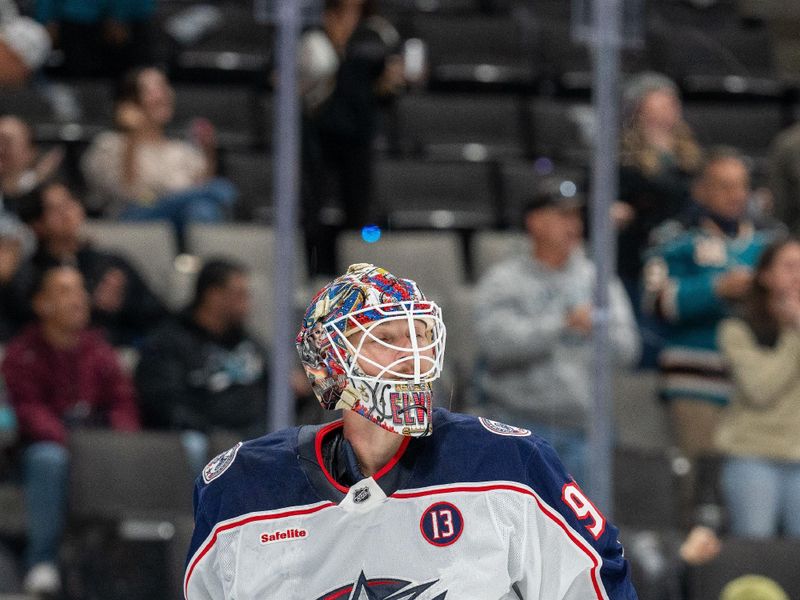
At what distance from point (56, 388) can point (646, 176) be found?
2218mm

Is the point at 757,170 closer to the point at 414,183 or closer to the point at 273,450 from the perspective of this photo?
the point at 414,183

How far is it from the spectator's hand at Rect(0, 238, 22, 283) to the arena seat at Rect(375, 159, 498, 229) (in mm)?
1675

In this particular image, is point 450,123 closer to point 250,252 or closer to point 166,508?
point 250,252

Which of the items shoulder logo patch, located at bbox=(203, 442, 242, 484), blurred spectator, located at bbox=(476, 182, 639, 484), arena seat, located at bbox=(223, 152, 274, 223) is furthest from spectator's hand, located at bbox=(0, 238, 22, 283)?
shoulder logo patch, located at bbox=(203, 442, 242, 484)

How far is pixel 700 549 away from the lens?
4.58 m

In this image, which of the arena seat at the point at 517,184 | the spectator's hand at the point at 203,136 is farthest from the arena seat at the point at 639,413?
the spectator's hand at the point at 203,136

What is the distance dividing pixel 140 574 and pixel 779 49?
4.69 meters

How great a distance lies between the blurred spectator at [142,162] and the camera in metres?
6.07

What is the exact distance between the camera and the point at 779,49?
25.5ft

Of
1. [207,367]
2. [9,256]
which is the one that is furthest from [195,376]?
[9,256]

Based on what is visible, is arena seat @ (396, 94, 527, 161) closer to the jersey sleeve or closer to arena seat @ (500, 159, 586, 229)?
arena seat @ (500, 159, 586, 229)

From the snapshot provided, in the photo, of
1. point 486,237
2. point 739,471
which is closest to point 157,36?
point 486,237

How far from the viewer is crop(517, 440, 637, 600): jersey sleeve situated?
7.38ft

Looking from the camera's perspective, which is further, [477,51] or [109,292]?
[477,51]
